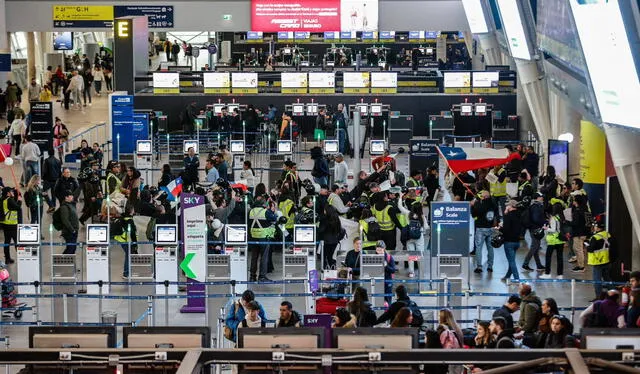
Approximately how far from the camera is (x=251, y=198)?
23688mm

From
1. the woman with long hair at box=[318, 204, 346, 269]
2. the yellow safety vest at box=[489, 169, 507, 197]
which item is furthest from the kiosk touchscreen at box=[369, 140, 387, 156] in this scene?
the woman with long hair at box=[318, 204, 346, 269]

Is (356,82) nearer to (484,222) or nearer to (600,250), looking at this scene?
→ (484,222)

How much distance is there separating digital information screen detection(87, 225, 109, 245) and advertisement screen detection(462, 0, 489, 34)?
2590cm

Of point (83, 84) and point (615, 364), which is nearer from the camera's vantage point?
point (615, 364)

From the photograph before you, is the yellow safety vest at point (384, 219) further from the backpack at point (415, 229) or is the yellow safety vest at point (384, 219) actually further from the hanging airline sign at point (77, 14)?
the hanging airline sign at point (77, 14)

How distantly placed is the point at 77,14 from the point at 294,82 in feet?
34.8

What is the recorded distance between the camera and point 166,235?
20281 mm

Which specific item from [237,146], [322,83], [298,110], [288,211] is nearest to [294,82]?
[322,83]

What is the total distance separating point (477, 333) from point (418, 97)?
84.8 feet

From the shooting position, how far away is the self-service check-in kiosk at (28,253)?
66.5 ft

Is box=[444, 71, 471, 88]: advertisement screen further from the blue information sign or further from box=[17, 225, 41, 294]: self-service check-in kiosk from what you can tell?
box=[17, 225, 41, 294]: self-service check-in kiosk

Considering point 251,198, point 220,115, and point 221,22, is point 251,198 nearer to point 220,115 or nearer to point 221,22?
point 220,115

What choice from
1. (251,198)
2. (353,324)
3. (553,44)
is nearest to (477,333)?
(353,324)

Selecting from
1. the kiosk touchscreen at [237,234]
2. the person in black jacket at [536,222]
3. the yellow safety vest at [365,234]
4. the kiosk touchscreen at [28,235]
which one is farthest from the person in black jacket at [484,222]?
the kiosk touchscreen at [28,235]
